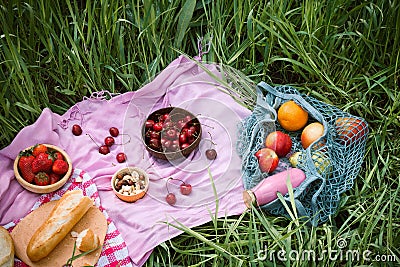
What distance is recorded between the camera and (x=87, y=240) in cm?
221

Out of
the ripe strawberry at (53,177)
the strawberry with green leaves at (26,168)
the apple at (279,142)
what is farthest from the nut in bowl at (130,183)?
the apple at (279,142)

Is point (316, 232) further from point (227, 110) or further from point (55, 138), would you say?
point (55, 138)

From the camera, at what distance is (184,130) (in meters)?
2.59

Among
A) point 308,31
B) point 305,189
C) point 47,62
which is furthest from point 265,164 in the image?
point 47,62

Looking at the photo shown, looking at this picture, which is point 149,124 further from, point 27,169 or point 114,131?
point 27,169

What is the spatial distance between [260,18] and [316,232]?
3.57 feet

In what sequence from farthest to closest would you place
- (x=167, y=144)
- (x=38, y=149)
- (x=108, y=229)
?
(x=167, y=144), (x=38, y=149), (x=108, y=229)

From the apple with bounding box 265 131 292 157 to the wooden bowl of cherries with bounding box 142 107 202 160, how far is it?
1.08 feet

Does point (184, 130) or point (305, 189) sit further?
point (184, 130)

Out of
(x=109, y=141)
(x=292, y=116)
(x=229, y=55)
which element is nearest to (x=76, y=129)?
(x=109, y=141)

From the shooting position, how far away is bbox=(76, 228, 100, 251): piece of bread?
2.21 metres

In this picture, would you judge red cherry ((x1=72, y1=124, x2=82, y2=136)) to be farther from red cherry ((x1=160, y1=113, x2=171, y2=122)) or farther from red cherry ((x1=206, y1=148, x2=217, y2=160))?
red cherry ((x1=206, y1=148, x2=217, y2=160))

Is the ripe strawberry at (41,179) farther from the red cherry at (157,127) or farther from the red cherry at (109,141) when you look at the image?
the red cherry at (157,127)

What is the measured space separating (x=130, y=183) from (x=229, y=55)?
34.9 inches
